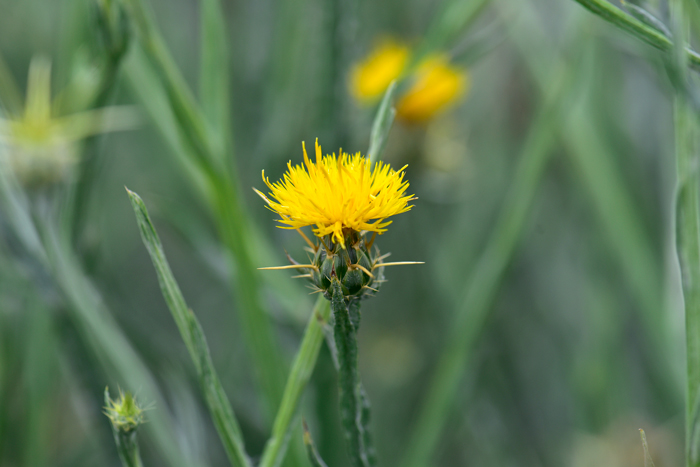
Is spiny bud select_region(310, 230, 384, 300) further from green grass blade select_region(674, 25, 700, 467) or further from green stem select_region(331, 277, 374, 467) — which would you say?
green grass blade select_region(674, 25, 700, 467)

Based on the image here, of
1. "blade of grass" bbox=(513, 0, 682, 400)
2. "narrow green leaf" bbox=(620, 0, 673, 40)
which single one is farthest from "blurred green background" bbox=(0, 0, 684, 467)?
"narrow green leaf" bbox=(620, 0, 673, 40)

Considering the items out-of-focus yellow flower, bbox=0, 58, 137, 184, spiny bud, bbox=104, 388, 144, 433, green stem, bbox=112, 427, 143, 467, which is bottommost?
green stem, bbox=112, 427, 143, 467

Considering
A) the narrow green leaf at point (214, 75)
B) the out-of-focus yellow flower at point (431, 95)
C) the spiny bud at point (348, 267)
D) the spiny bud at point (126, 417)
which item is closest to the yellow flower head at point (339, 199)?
the spiny bud at point (348, 267)

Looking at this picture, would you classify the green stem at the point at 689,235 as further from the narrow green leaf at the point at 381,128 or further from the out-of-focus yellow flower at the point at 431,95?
the out-of-focus yellow flower at the point at 431,95

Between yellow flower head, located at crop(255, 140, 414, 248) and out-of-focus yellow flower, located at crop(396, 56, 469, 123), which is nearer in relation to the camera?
yellow flower head, located at crop(255, 140, 414, 248)

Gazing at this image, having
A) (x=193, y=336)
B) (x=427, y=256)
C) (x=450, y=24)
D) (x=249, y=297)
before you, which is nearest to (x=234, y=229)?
(x=249, y=297)

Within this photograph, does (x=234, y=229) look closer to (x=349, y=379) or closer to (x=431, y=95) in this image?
(x=349, y=379)
